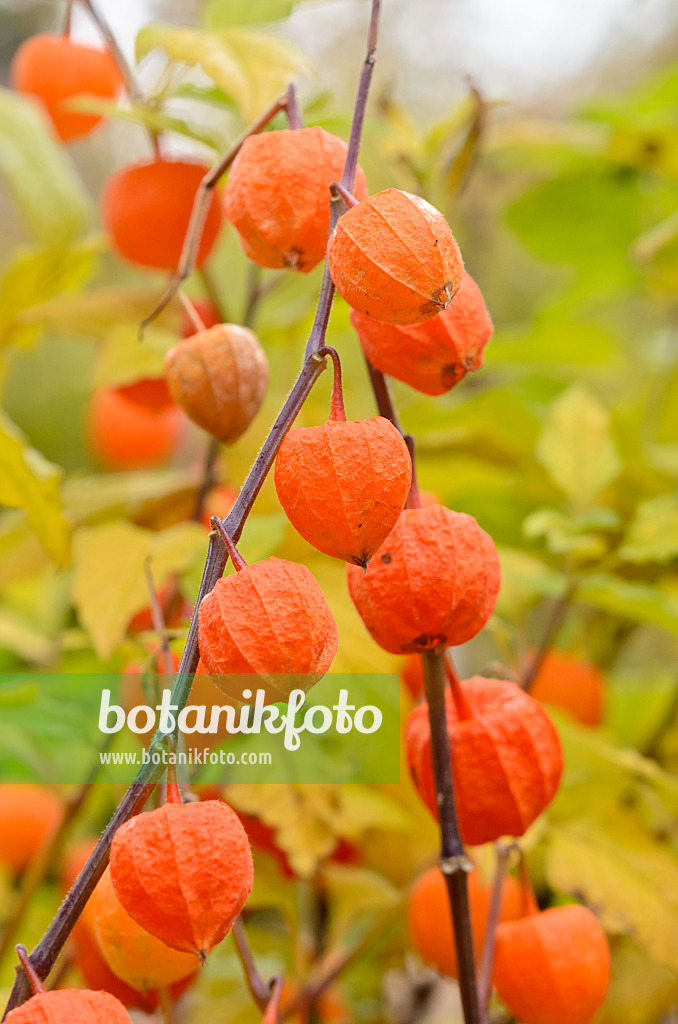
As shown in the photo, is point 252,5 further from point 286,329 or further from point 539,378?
point 539,378

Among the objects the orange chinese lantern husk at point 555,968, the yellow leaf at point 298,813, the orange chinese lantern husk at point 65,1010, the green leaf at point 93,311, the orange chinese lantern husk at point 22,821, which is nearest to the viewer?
the orange chinese lantern husk at point 65,1010

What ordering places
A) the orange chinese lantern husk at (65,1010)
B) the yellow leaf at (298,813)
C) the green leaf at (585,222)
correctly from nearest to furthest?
the orange chinese lantern husk at (65,1010), the yellow leaf at (298,813), the green leaf at (585,222)

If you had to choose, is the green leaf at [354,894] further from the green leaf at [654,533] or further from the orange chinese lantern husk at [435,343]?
the orange chinese lantern husk at [435,343]

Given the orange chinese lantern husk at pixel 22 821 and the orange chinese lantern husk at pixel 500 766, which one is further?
the orange chinese lantern husk at pixel 22 821

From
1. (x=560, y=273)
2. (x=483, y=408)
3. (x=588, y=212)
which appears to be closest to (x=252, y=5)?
(x=483, y=408)

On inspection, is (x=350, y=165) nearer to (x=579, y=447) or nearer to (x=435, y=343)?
(x=435, y=343)

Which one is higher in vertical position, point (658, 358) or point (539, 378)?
point (658, 358)

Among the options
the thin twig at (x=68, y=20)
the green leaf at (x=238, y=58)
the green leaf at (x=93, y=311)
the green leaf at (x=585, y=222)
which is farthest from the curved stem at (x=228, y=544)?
the green leaf at (x=585, y=222)
